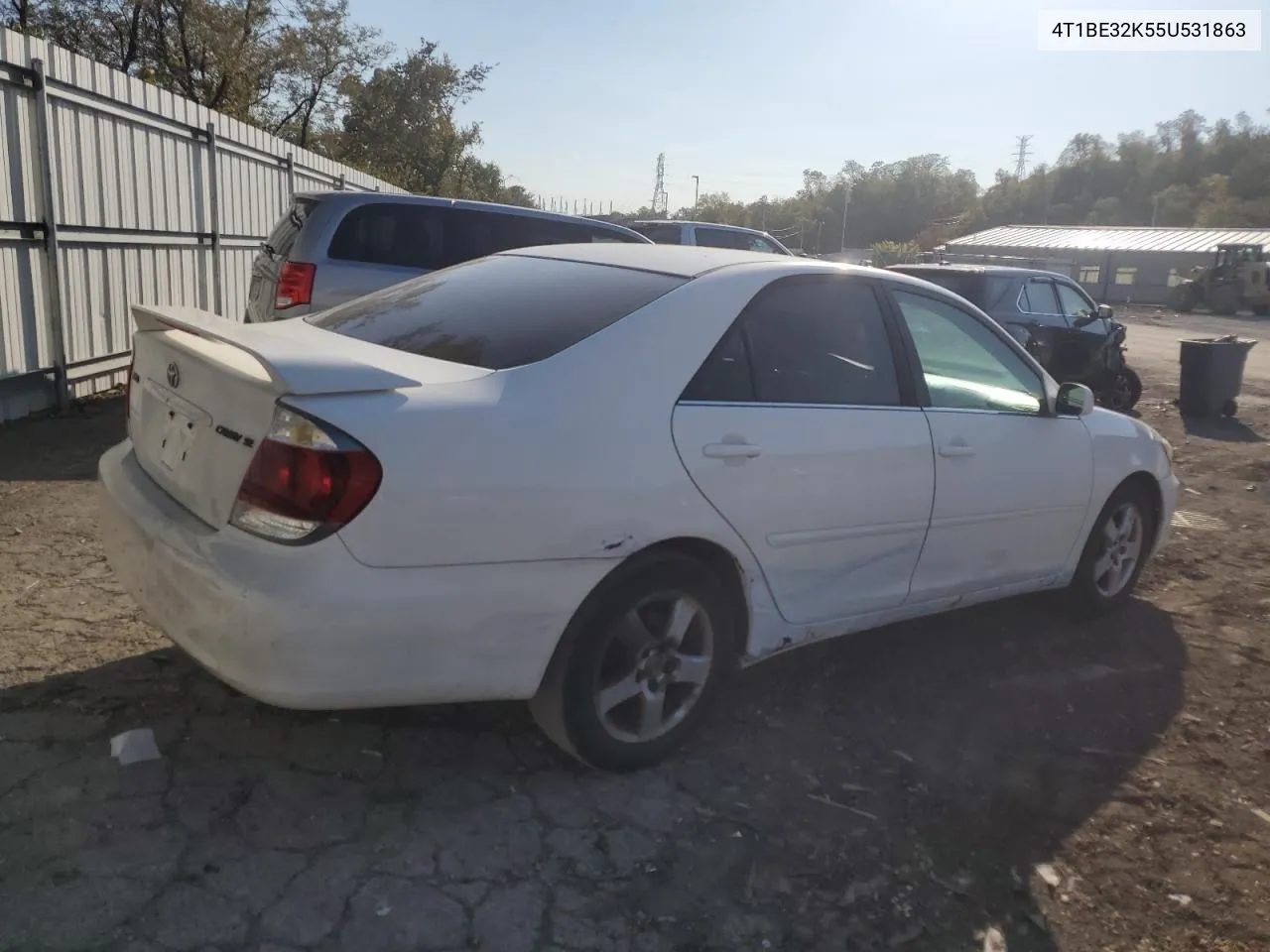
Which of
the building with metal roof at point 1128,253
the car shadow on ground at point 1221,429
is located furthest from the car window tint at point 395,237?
the building with metal roof at point 1128,253

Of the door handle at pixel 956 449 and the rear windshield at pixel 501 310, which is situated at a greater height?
the rear windshield at pixel 501 310

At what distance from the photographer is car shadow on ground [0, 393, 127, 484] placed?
6.30 metres

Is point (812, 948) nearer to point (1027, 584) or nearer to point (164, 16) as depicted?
point (1027, 584)

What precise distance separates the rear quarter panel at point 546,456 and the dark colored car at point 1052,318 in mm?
9446

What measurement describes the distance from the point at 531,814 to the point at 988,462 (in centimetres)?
228

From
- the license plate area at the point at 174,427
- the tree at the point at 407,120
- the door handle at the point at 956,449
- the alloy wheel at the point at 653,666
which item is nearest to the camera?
the license plate area at the point at 174,427

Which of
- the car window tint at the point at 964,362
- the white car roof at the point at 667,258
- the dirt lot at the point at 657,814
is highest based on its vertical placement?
the white car roof at the point at 667,258

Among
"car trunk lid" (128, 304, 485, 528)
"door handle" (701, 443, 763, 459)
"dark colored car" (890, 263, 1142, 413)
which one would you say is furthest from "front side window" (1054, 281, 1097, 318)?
"car trunk lid" (128, 304, 485, 528)

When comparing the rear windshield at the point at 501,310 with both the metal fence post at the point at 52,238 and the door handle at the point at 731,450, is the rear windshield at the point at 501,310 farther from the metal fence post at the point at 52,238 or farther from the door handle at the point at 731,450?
the metal fence post at the point at 52,238

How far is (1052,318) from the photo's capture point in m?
12.4

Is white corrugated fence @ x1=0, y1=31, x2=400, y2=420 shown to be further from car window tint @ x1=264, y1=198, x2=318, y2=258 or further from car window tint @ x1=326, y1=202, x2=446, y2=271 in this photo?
car window tint @ x1=326, y1=202, x2=446, y2=271

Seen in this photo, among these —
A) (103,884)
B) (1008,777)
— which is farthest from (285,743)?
(1008,777)

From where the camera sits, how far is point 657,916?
2.65 m

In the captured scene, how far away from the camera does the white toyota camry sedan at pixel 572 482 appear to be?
2662 mm
